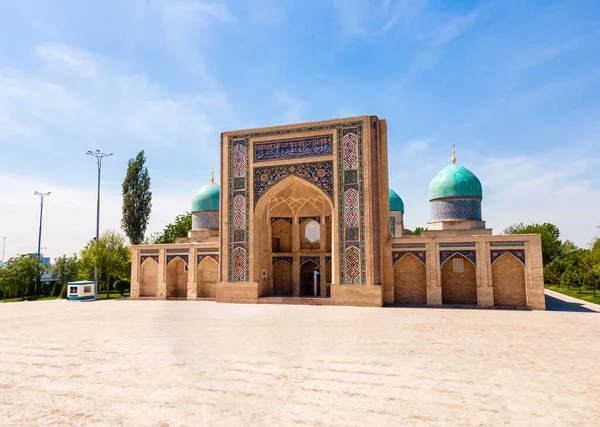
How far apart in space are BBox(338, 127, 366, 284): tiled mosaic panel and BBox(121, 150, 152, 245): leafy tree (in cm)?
1643

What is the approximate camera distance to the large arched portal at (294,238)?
65.1 ft

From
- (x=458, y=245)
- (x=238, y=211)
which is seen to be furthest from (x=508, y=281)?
(x=238, y=211)

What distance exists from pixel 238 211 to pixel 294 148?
384 cm

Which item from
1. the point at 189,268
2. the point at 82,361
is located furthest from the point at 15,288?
the point at 82,361

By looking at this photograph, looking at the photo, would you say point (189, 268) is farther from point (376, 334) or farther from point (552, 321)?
point (552, 321)

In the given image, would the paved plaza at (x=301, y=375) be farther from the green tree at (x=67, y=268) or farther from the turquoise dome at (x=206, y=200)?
the green tree at (x=67, y=268)

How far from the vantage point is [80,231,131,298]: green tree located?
2438 cm

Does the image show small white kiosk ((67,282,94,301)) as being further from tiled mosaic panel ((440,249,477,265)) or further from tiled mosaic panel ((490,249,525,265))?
tiled mosaic panel ((490,249,525,265))

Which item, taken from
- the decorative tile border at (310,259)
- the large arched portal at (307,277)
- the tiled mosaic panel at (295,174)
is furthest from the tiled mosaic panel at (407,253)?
the large arched portal at (307,277)

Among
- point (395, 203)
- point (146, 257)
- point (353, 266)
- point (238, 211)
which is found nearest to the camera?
point (353, 266)

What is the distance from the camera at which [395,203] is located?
2625 cm

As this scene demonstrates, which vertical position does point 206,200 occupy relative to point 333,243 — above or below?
above

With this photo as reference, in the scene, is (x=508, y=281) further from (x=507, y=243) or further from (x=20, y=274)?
(x=20, y=274)

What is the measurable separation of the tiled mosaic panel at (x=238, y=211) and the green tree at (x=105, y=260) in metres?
10.1
